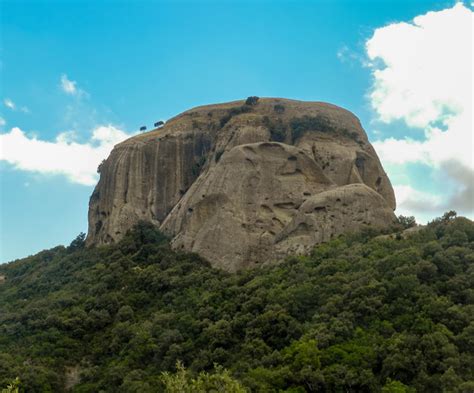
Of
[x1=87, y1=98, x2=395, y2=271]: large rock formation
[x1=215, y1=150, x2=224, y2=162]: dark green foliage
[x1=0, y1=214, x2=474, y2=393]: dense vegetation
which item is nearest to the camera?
[x1=0, y1=214, x2=474, y2=393]: dense vegetation

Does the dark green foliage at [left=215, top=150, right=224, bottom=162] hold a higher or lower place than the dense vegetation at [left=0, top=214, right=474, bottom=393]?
higher

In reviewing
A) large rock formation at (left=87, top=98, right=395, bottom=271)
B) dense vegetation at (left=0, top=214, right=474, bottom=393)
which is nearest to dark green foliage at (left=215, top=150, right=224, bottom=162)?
large rock formation at (left=87, top=98, right=395, bottom=271)

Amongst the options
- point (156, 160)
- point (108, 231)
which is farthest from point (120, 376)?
point (156, 160)

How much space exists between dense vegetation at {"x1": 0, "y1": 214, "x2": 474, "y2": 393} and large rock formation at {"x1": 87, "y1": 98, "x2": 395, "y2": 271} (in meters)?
3.37

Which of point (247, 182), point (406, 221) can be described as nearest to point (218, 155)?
point (247, 182)

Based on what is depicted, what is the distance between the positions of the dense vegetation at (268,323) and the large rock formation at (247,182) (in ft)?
11.1

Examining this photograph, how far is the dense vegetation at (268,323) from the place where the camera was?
1316 inches

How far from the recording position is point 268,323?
40938 mm

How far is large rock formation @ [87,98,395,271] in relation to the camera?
56125 mm

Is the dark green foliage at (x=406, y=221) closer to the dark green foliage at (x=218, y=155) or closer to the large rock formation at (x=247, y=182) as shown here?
the large rock formation at (x=247, y=182)

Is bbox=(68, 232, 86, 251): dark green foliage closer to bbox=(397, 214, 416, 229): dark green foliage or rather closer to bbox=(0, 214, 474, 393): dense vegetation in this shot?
bbox=(0, 214, 474, 393): dense vegetation

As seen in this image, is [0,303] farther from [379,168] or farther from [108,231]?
[379,168]

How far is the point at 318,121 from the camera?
6994 cm

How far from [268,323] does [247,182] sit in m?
21.0
